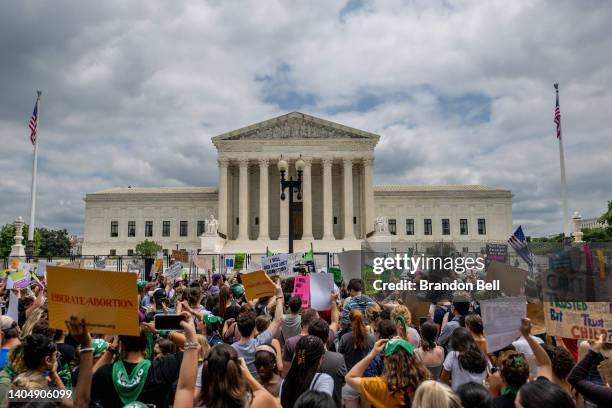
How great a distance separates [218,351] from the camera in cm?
349

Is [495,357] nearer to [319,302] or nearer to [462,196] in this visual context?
[319,302]

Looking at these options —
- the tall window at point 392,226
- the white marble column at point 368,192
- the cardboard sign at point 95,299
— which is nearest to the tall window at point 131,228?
the white marble column at point 368,192

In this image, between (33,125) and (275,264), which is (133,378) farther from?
(33,125)

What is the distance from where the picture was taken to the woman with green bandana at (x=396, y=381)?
396 centimetres

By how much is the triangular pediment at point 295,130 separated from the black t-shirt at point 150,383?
54.9m

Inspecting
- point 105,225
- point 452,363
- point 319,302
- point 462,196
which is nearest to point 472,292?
point 319,302

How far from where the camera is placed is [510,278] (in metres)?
8.58

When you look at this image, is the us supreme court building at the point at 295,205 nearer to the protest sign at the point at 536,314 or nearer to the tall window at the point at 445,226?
the tall window at the point at 445,226

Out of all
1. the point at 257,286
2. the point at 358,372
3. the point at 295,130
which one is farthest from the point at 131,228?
the point at 358,372

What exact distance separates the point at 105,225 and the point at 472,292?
65.1 meters

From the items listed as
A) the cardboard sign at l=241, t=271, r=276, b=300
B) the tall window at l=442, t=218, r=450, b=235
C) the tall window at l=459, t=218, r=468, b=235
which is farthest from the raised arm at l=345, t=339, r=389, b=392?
the tall window at l=459, t=218, r=468, b=235

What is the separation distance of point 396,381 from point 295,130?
5570 centimetres

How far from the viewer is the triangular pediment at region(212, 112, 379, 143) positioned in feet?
190

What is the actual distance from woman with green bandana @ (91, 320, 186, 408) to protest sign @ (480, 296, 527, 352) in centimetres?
336
